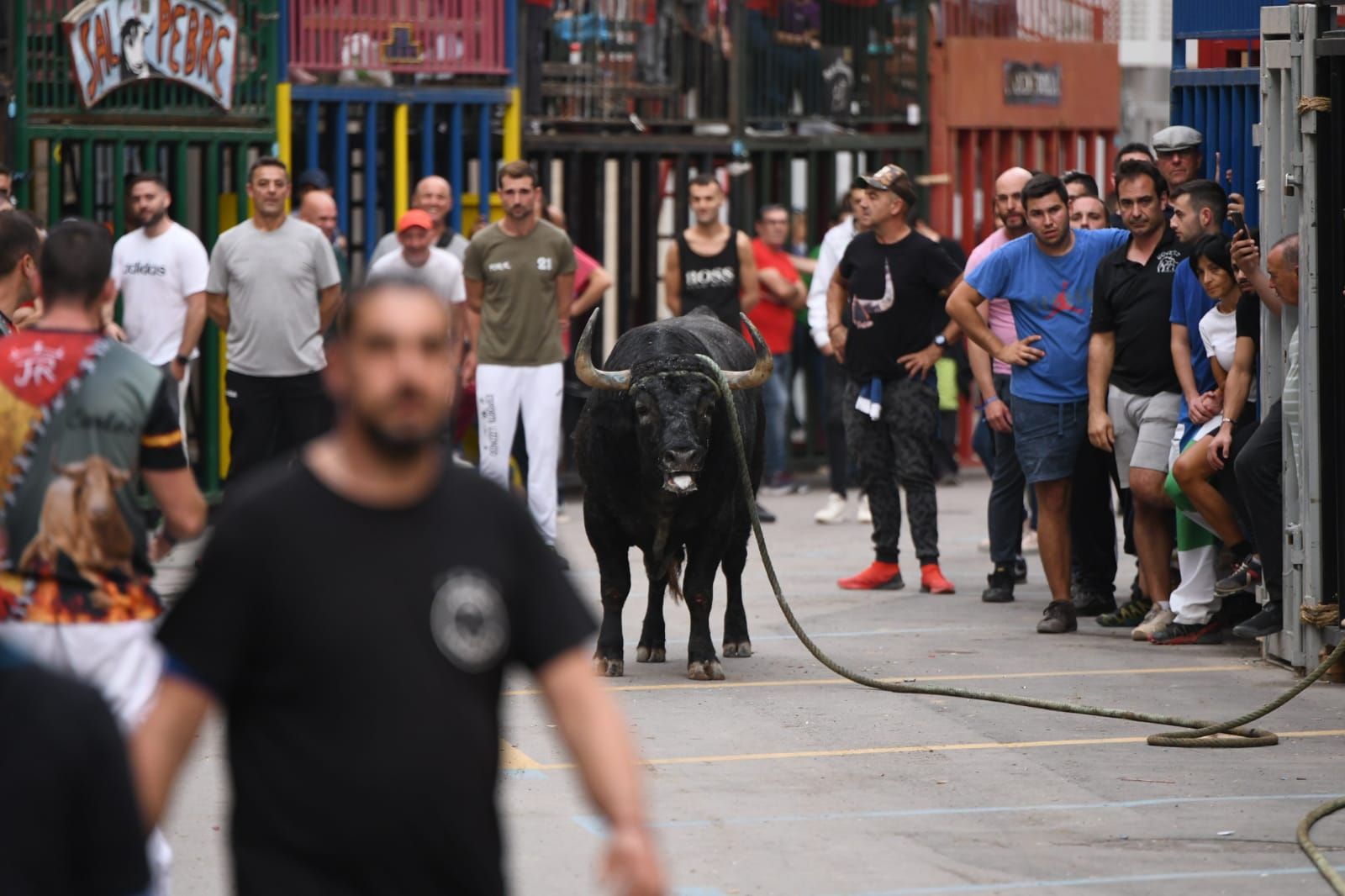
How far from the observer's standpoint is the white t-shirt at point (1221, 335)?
10336mm

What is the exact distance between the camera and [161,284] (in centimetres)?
1281

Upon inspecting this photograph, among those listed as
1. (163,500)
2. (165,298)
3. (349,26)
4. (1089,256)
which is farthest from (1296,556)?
(349,26)

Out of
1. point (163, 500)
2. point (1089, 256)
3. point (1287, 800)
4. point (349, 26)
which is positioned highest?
point (349, 26)

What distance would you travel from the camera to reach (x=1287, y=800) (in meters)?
7.56

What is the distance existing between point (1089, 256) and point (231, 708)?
27.1ft

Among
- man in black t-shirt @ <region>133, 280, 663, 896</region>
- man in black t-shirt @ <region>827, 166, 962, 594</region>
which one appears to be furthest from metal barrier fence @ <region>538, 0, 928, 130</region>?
man in black t-shirt @ <region>133, 280, 663, 896</region>

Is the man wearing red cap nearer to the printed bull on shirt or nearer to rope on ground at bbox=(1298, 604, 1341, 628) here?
rope on ground at bbox=(1298, 604, 1341, 628)

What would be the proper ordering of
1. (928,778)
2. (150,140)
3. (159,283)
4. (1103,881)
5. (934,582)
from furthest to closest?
(150,140), (159,283), (934,582), (928,778), (1103,881)

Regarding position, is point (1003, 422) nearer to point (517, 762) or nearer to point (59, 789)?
point (517, 762)

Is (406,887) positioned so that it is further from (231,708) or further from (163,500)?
(163,500)

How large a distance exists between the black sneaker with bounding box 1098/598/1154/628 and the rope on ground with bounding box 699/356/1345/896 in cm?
186

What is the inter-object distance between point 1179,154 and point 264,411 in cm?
513

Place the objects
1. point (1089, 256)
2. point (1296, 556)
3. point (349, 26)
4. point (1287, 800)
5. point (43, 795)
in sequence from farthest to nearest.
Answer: point (349, 26)
point (1089, 256)
point (1296, 556)
point (1287, 800)
point (43, 795)

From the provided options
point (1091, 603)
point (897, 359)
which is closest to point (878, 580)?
point (897, 359)
